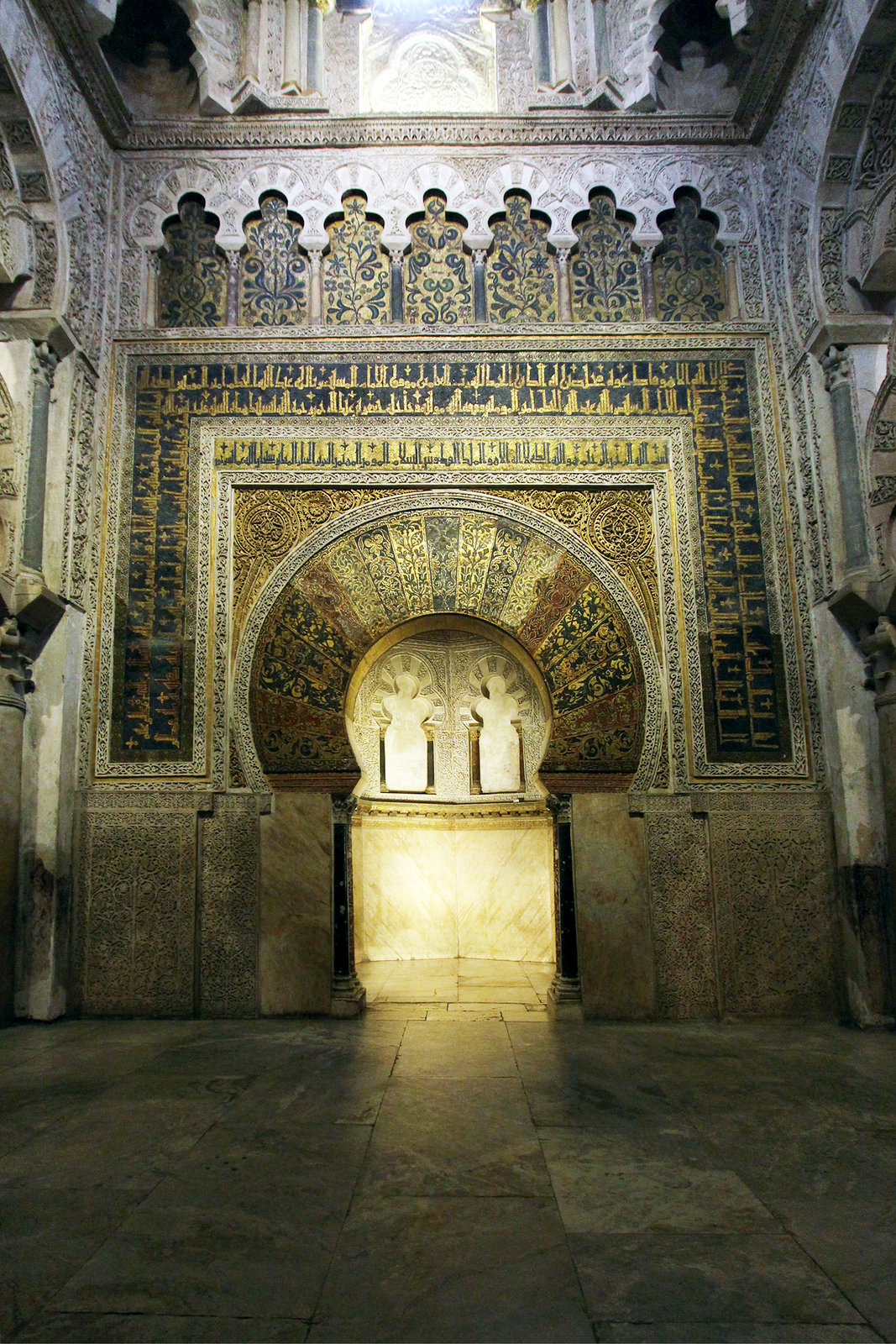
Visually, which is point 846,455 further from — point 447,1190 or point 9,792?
point 9,792

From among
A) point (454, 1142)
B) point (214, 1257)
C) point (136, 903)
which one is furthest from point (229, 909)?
point (214, 1257)

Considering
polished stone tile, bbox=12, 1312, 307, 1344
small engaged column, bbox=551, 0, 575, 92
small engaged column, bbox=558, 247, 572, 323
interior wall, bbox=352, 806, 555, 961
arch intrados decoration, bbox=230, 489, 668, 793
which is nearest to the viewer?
polished stone tile, bbox=12, 1312, 307, 1344

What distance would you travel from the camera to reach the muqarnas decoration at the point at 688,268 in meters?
6.43

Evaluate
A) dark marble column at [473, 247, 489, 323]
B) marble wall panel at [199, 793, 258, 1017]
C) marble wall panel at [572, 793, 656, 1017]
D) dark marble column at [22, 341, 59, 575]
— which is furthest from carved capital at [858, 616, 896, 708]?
dark marble column at [22, 341, 59, 575]

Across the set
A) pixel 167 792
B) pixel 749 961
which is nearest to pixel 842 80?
pixel 749 961

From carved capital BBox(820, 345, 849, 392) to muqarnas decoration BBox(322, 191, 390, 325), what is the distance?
9.86 ft

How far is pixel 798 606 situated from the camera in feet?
19.3

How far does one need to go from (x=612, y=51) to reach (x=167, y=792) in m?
6.31

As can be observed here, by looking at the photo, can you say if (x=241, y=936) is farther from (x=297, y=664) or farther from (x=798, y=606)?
(x=798, y=606)

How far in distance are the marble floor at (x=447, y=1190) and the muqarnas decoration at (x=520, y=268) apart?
4908mm

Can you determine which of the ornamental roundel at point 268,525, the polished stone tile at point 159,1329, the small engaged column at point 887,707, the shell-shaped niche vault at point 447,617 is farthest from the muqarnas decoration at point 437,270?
the polished stone tile at point 159,1329

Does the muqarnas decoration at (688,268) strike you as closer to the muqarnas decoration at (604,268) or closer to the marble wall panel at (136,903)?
the muqarnas decoration at (604,268)

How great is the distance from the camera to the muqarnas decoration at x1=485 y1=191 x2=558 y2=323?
642 centimetres

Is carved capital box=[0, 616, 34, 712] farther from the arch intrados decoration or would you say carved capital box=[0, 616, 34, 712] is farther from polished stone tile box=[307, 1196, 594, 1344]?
polished stone tile box=[307, 1196, 594, 1344]
